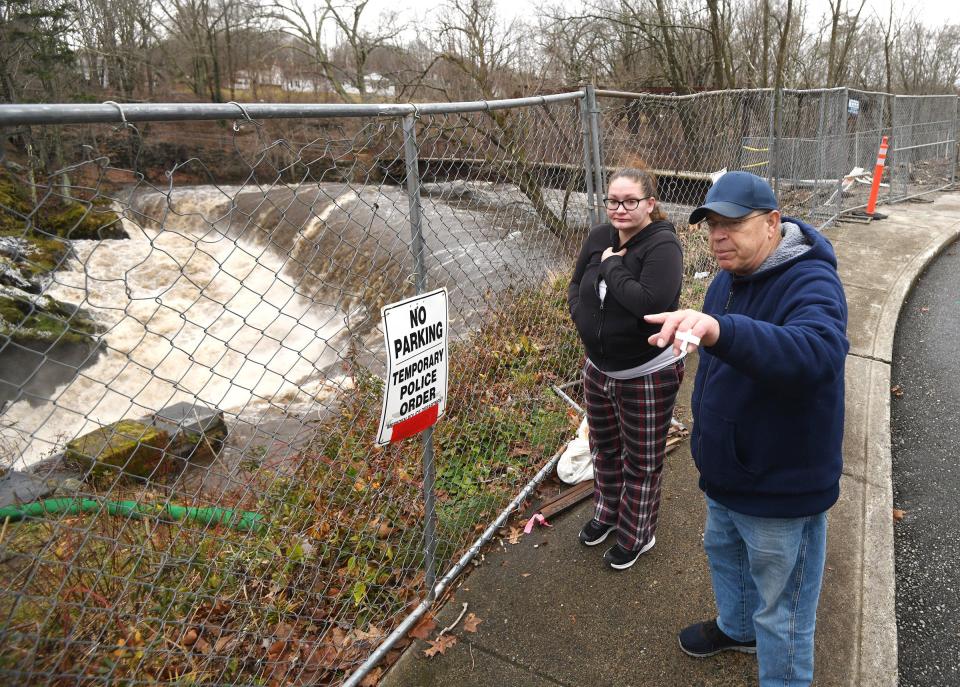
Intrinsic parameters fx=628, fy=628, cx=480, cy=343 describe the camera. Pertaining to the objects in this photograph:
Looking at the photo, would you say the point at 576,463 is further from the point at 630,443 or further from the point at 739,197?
the point at 739,197

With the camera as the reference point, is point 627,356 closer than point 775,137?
Yes

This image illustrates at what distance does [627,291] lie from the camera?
259 centimetres

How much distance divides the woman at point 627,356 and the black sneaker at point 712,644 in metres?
0.55

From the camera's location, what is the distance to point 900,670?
8.58 ft

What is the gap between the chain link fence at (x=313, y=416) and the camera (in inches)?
87.9

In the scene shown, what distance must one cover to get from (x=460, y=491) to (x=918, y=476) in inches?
114

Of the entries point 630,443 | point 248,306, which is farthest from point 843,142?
point 248,306

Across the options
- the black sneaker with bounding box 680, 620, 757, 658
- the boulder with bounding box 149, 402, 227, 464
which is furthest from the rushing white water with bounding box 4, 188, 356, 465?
the black sneaker with bounding box 680, 620, 757, 658

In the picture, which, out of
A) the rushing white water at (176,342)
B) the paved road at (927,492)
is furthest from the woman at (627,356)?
the rushing white water at (176,342)

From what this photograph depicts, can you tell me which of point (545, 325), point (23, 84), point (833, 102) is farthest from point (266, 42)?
point (545, 325)

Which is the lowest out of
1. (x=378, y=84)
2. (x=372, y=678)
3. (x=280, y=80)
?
(x=372, y=678)

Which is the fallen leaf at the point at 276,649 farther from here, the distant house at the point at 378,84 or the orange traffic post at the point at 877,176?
the orange traffic post at the point at 877,176

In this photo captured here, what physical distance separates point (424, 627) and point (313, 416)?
569 cm

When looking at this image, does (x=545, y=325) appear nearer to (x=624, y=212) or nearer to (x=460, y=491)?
(x=460, y=491)
